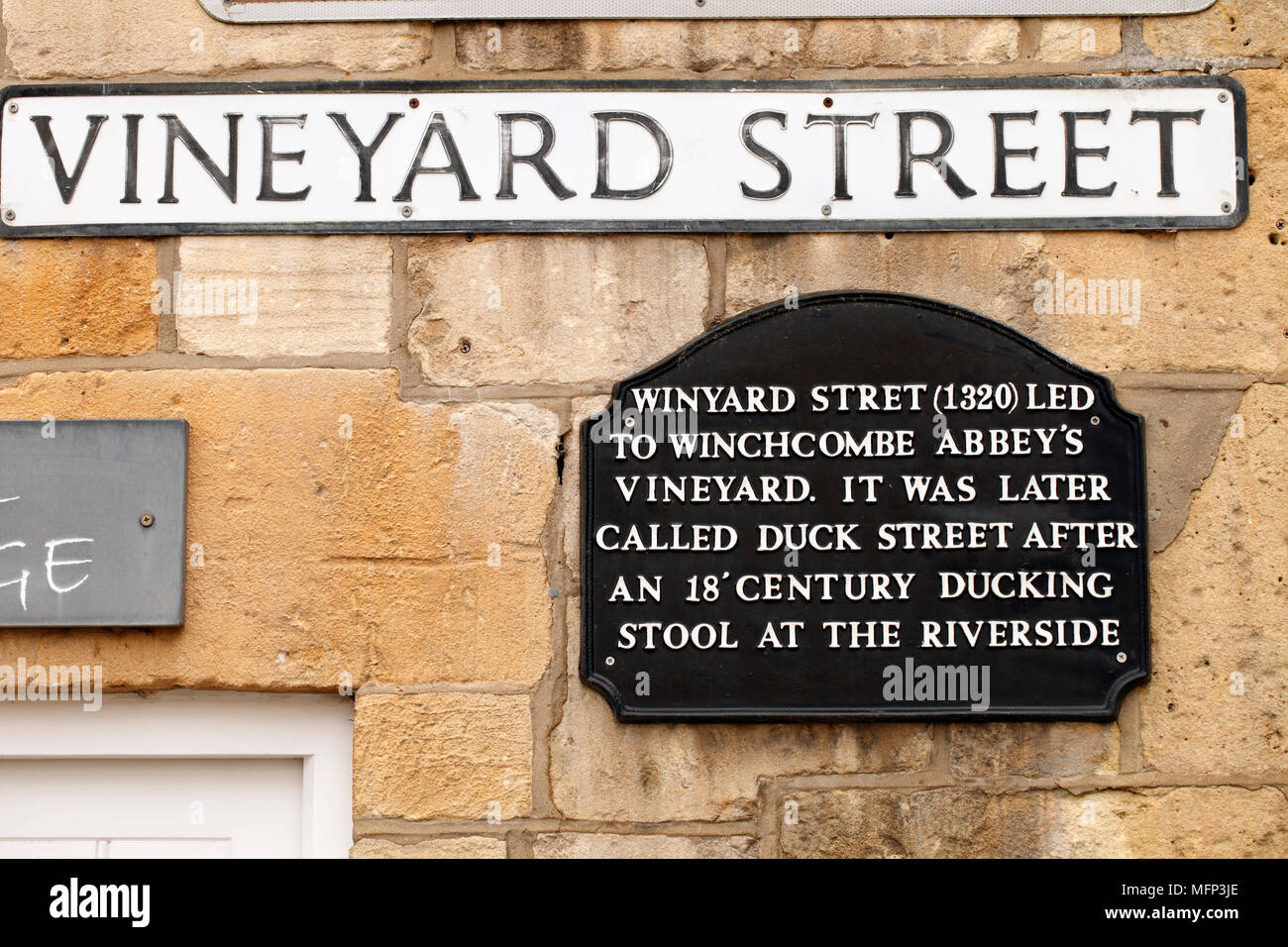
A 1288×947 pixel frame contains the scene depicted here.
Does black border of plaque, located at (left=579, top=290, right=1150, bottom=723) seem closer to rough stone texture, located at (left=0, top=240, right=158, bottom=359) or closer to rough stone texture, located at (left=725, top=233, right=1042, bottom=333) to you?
rough stone texture, located at (left=725, top=233, right=1042, bottom=333)

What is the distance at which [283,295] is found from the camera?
2561 mm

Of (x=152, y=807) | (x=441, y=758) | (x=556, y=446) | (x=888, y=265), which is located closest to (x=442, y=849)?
(x=441, y=758)

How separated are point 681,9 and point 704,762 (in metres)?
1.69

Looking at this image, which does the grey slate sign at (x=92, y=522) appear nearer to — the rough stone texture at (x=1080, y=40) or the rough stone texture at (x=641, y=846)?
the rough stone texture at (x=641, y=846)

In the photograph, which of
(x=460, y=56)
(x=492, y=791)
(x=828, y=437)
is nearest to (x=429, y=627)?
(x=492, y=791)

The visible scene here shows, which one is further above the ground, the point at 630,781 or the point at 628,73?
the point at 628,73

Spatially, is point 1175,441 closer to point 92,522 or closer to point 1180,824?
point 1180,824

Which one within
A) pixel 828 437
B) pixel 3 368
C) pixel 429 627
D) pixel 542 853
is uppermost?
pixel 3 368

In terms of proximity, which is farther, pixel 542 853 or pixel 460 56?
pixel 460 56

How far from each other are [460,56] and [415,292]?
0.56 meters

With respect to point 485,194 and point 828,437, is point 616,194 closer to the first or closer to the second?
point 485,194

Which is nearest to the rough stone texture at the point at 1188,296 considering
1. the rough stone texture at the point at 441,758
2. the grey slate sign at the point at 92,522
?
the rough stone texture at the point at 441,758

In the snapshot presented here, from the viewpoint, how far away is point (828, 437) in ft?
8.11

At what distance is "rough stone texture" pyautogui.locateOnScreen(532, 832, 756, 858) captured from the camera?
7.90ft
